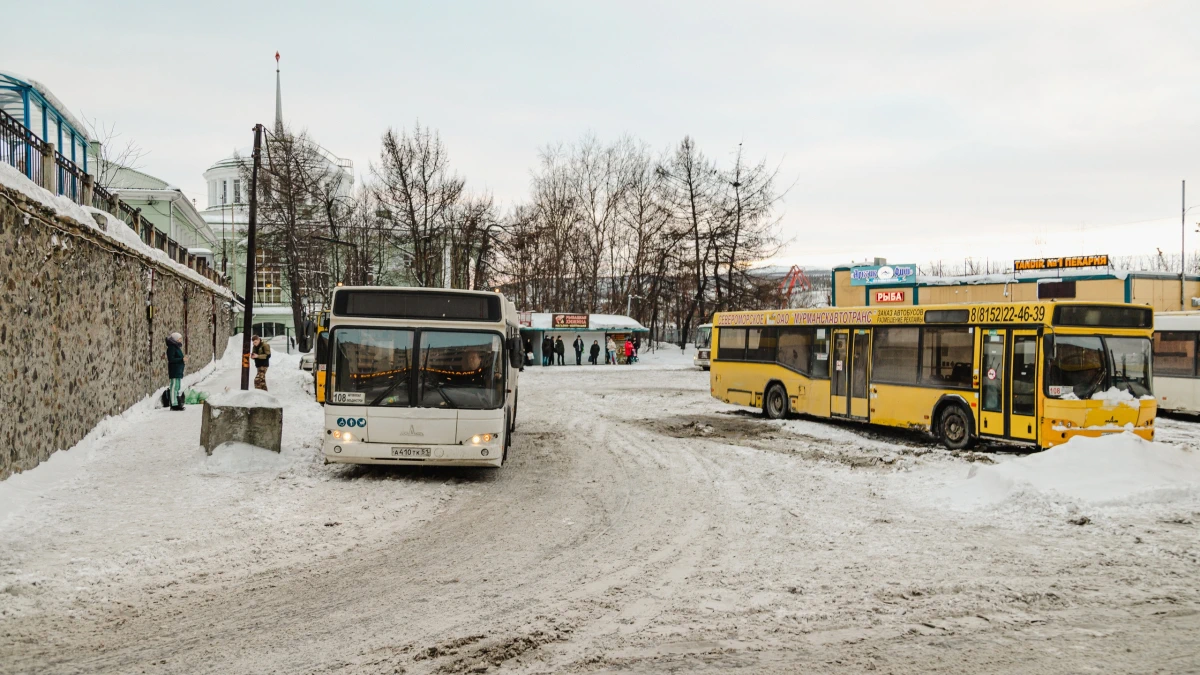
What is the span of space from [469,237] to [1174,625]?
44997 mm

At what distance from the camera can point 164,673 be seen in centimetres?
513

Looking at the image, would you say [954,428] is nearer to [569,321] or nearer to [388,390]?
[388,390]

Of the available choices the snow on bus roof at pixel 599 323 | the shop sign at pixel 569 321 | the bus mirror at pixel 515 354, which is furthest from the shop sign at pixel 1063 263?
the bus mirror at pixel 515 354

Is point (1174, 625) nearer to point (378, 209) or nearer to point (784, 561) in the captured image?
point (784, 561)

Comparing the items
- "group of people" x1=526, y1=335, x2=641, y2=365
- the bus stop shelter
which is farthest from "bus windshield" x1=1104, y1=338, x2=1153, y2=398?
"group of people" x1=526, y1=335, x2=641, y2=365

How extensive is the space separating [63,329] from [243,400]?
8.98ft

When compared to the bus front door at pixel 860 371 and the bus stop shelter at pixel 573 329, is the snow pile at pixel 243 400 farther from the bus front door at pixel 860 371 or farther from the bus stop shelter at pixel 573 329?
the bus stop shelter at pixel 573 329

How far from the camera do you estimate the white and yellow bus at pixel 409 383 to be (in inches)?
467

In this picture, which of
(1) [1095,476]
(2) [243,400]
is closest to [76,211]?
(2) [243,400]

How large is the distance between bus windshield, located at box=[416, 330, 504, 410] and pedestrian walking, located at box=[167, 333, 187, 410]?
9164mm

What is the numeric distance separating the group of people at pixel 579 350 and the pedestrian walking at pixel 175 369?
111 ft

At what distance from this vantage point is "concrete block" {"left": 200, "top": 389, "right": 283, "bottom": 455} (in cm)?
1258

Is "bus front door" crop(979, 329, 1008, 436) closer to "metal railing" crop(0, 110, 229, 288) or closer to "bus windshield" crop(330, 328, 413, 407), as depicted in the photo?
"bus windshield" crop(330, 328, 413, 407)

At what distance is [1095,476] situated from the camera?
35.3ft
